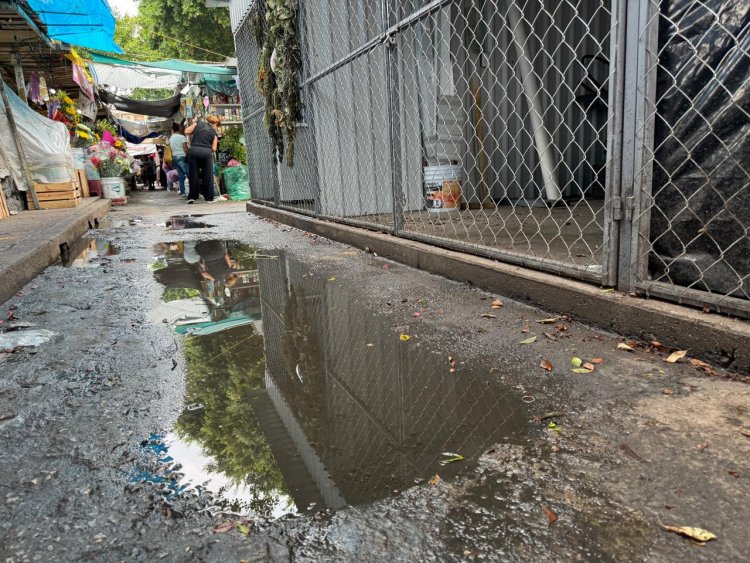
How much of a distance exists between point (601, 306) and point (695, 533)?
140 centimetres

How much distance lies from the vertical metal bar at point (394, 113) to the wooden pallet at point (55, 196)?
7.18 metres

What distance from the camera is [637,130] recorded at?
7.27 feet

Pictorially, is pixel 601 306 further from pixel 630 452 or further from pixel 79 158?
pixel 79 158

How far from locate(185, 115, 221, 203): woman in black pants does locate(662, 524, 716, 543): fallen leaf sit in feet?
40.4

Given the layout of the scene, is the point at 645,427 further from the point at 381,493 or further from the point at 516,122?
the point at 516,122

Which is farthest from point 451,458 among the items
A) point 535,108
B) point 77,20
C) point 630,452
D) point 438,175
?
point 77,20

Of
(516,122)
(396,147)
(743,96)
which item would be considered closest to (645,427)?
(743,96)

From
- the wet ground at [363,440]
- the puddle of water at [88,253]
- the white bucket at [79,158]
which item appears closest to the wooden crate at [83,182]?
the white bucket at [79,158]

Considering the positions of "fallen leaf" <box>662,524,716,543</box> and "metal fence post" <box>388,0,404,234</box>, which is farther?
"metal fence post" <box>388,0,404,234</box>

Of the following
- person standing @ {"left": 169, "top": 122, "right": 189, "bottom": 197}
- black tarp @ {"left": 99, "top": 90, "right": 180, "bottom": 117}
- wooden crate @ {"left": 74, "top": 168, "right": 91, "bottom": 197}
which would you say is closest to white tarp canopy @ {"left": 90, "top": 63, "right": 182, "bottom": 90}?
black tarp @ {"left": 99, "top": 90, "right": 180, "bottom": 117}

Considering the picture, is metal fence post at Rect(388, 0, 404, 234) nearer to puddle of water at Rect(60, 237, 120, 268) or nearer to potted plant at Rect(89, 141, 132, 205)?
puddle of water at Rect(60, 237, 120, 268)

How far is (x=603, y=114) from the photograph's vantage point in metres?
7.03

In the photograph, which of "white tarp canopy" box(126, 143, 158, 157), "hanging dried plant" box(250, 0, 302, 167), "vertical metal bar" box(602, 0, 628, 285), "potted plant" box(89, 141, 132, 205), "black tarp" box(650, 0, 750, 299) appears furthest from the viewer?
"white tarp canopy" box(126, 143, 158, 157)

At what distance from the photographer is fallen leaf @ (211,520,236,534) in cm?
124
